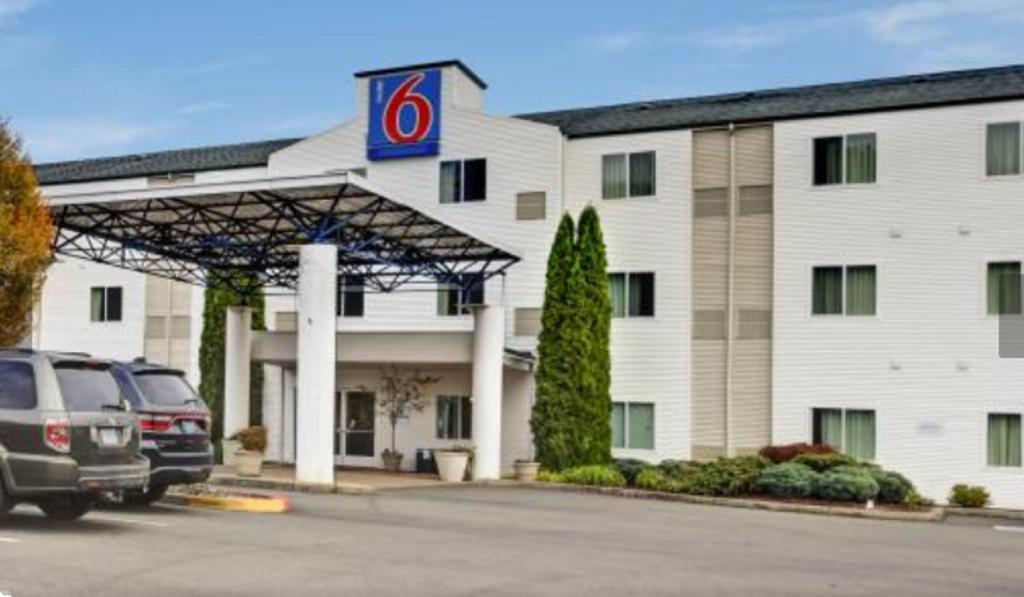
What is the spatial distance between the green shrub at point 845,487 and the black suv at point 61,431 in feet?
44.2

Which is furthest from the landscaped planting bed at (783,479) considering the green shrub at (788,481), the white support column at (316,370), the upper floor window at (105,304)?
the upper floor window at (105,304)

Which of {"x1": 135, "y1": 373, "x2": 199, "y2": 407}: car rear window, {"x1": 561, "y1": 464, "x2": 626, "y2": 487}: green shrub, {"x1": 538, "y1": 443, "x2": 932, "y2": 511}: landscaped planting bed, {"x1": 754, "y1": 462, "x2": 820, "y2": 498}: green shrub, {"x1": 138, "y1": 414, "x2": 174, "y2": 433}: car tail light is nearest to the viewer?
{"x1": 138, "y1": 414, "x2": 174, "y2": 433}: car tail light

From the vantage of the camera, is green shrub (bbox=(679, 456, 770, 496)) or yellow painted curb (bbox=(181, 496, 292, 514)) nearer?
yellow painted curb (bbox=(181, 496, 292, 514))

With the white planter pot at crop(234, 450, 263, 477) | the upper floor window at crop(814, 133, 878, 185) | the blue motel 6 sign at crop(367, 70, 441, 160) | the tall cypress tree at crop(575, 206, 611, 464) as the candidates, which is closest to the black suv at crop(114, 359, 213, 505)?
the white planter pot at crop(234, 450, 263, 477)

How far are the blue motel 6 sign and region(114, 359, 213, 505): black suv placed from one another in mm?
15197

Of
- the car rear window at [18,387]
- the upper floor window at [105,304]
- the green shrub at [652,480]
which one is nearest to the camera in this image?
the car rear window at [18,387]

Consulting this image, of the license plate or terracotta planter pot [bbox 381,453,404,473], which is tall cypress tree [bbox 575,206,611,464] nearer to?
terracotta planter pot [bbox 381,453,404,473]

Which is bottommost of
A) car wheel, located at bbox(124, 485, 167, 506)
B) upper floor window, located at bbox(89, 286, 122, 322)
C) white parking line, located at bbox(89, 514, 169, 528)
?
white parking line, located at bbox(89, 514, 169, 528)

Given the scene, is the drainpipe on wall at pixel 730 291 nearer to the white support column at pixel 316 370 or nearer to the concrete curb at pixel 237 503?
the white support column at pixel 316 370

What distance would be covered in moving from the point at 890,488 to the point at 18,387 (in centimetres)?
1705

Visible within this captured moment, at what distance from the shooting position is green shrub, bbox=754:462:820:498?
874 inches

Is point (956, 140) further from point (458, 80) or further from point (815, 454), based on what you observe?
point (458, 80)

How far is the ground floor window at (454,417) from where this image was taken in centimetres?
2972

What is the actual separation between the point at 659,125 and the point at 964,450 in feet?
33.6
